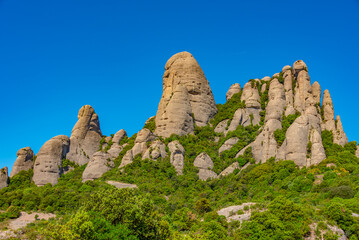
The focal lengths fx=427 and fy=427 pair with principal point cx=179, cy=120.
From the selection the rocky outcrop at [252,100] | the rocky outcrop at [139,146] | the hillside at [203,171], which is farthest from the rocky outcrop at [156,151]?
the rocky outcrop at [252,100]

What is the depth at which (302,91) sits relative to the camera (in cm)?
7556

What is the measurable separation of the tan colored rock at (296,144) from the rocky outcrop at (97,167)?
27.1m

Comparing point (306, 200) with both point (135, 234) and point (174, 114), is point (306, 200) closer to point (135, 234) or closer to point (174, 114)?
point (135, 234)

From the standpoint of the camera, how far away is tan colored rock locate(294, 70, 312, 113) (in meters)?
74.7

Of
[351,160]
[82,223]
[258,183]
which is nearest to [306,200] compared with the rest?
[258,183]

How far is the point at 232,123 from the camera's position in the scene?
77.8 m

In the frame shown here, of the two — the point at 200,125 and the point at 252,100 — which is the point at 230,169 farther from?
the point at 252,100

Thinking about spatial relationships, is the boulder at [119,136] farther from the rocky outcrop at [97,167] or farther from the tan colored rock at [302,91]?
the tan colored rock at [302,91]

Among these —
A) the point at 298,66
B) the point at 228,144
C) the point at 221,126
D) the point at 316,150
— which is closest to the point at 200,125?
the point at 221,126

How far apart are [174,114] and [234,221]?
1361 inches

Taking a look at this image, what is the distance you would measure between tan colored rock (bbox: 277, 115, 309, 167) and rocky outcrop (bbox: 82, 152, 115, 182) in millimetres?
27076

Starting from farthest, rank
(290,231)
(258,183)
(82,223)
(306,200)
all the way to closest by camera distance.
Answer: (258,183) → (306,200) → (290,231) → (82,223)

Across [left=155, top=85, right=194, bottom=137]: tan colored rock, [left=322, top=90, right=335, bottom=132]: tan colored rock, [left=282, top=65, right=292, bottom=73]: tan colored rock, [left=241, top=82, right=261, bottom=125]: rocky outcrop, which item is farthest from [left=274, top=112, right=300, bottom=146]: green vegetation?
[left=155, top=85, right=194, bottom=137]: tan colored rock

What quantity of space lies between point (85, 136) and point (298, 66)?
4116cm
